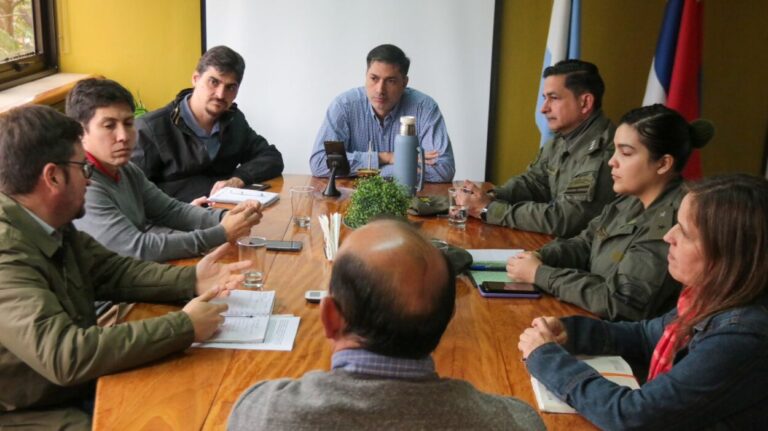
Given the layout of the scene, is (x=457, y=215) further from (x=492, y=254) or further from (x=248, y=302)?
(x=248, y=302)

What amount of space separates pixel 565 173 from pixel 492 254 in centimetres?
84

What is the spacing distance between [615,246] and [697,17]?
2491 mm

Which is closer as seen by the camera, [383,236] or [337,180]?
[383,236]

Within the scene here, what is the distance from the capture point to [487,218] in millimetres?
2895

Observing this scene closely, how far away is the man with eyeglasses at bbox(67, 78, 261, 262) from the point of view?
7.77ft

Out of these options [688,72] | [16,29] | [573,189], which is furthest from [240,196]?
[688,72]

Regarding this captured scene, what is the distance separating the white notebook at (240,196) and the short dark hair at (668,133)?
1440 millimetres

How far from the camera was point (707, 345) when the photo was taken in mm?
1397

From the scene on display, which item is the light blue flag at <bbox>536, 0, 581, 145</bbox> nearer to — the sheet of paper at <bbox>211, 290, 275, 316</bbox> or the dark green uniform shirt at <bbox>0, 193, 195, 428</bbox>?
the sheet of paper at <bbox>211, 290, 275, 316</bbox>

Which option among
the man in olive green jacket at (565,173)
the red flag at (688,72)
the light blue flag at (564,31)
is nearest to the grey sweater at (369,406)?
the man in olive green jacket at (565,173)

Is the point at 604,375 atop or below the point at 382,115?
below

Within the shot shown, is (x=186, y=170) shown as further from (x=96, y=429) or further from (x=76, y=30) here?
(x=96, y=429)

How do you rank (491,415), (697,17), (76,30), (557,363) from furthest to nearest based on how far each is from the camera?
1. (76,30)
2. (697,17)
3. (557,363)
4. (491,415)

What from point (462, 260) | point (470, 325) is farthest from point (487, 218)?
point (470, 325)
